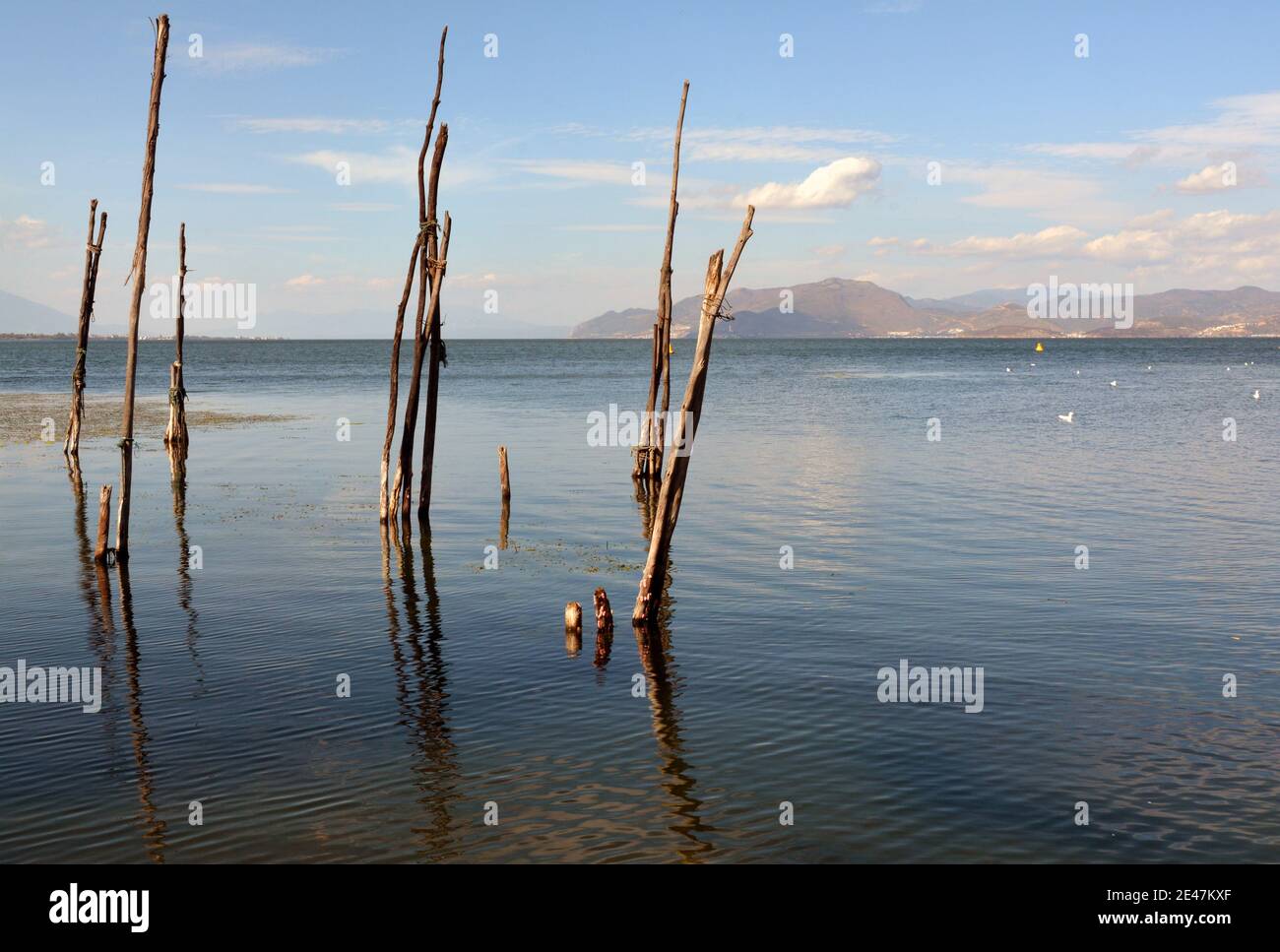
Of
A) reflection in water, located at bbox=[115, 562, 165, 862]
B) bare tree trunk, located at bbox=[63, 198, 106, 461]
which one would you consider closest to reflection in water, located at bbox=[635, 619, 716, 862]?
reflection in water, located at bbox=[115, 562, 165, 862]

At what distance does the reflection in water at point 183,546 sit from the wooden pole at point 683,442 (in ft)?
20.9

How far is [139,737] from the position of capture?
1271cm

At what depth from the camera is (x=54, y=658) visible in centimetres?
1566

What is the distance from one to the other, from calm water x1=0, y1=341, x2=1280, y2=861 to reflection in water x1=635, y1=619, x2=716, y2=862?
5 centimetres

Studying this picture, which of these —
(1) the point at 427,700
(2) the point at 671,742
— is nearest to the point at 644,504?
(1) the point at 427,700

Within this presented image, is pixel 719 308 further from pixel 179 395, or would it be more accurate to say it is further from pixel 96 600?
pixel 179 395

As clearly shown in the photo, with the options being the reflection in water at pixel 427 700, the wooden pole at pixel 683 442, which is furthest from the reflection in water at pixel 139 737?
the wooden pole at pixel 683 442

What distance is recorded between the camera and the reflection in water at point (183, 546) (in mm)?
15930

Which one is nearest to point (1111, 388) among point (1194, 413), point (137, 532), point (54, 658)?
point (1194, 413)

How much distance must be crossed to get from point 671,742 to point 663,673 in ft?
8.35

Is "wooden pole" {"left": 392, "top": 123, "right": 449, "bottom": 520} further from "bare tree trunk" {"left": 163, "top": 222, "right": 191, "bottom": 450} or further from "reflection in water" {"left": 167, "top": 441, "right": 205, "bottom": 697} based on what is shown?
"bare tree trunk" {"left": 163, "top": 222, "right": 191, "bottom": 450}

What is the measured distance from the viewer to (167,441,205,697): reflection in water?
52.3 ft
